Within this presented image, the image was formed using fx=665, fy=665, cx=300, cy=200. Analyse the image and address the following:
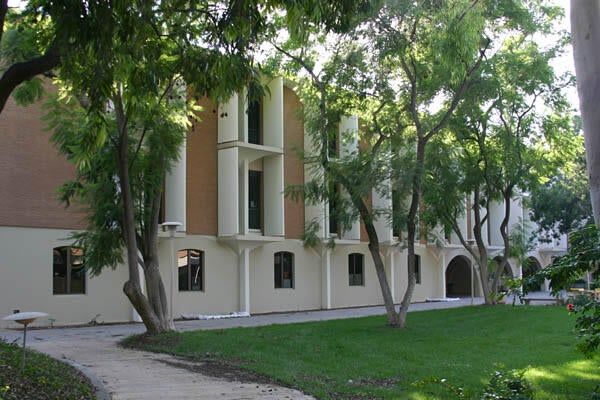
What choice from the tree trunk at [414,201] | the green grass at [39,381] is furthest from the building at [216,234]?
the green grass at [39,381]

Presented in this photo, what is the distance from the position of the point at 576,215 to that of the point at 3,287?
107 feet

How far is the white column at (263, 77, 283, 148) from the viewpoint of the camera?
28.2 meters

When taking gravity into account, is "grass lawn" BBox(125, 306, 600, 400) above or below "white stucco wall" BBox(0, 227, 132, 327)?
below

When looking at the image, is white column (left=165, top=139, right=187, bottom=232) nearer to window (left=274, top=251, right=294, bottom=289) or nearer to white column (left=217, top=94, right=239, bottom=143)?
white column (left=217, top=94, right=239, bottom=143)

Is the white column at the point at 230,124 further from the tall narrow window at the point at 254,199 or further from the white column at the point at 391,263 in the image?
the white column at the point at 391,263

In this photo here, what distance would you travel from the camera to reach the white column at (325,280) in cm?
3131

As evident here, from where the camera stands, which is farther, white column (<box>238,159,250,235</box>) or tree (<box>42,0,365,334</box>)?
white column (<box>238,159,250,235</box>)

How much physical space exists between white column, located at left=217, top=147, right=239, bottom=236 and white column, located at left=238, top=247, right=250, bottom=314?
1.45m

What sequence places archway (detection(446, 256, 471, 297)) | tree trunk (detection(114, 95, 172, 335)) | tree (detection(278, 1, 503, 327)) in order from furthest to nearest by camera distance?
archway (detection(446, 256, 471, 297)) < tree (detection(278, 1, 503, 327)) < tree trunk (detection(114, 95, 172, 335))

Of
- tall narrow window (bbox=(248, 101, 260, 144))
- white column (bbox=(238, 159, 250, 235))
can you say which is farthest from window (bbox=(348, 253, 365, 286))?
tall narrow window (bbox=(248, 101, 260, 144))

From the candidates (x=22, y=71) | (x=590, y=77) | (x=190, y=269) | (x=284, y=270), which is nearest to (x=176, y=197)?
(x=190, y=269)

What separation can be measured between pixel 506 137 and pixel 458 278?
23.4 metres

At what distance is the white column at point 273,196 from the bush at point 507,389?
67.1ft

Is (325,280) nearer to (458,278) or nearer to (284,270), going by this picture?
(284,270)
